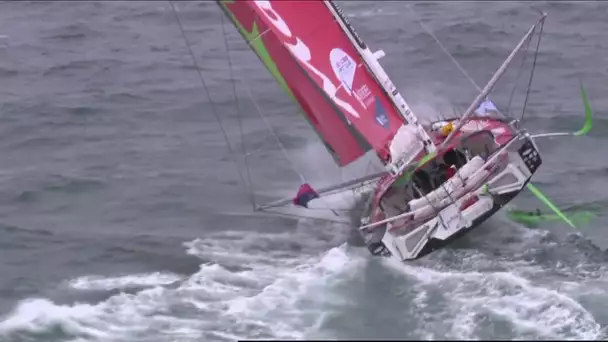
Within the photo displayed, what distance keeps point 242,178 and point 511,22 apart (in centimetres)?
1439

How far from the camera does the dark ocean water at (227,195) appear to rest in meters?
23.8

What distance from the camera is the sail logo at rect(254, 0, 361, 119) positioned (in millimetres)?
24788

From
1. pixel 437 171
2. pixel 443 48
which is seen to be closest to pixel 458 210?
pixel 437 171

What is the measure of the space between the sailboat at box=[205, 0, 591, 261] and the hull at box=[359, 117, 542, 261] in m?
0.02

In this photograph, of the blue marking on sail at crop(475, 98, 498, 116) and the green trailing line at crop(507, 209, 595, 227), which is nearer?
the green trailing line at crop(507, 209, 595, 227)

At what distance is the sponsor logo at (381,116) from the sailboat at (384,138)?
1.0 inches

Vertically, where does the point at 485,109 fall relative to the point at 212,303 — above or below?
below

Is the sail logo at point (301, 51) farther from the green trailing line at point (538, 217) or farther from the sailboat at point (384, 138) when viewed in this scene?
the green trailing line at point (538, 217)

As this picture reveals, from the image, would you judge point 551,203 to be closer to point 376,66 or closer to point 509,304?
point 509,304

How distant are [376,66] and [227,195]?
21.4 ft

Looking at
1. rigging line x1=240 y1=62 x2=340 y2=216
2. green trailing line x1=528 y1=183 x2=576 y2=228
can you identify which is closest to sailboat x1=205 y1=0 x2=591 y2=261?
rigging line x1=240 y1=62 x2=340 y2=216

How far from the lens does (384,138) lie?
86.3 ft

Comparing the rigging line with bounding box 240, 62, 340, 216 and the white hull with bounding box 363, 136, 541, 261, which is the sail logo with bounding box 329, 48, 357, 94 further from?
the white hull with bounding box 363, 136, 541, 261

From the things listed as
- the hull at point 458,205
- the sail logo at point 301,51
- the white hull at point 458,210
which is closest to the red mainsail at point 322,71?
the sail logo at point 301,51
